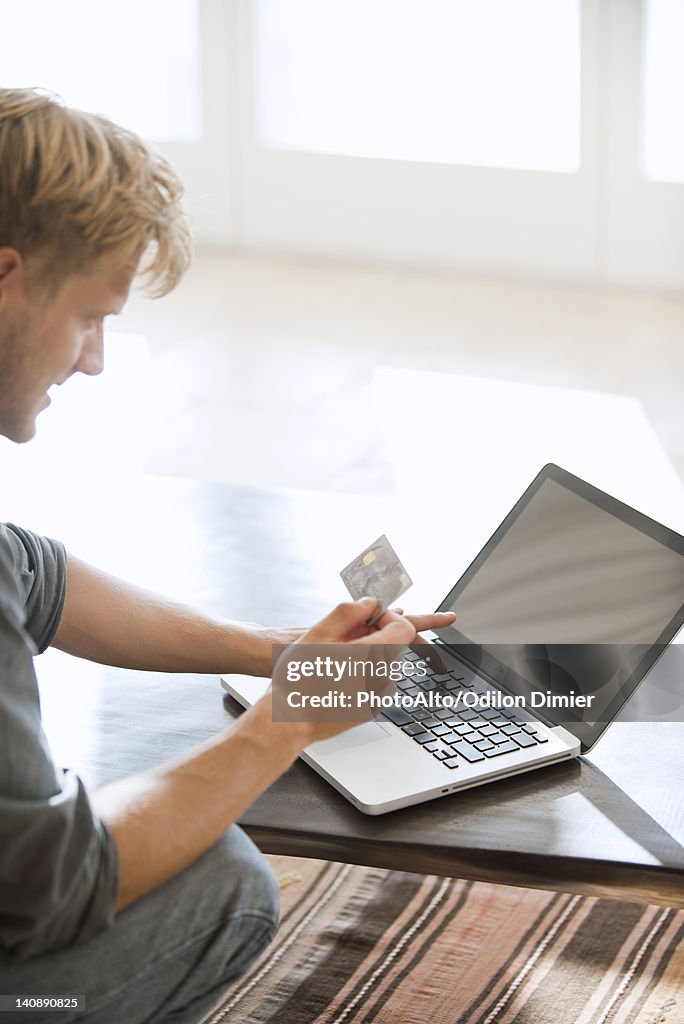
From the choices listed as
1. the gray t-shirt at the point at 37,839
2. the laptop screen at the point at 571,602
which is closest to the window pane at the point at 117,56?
the laptop screen at the point at 571,602

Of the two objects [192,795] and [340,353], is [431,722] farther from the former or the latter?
[340,353]

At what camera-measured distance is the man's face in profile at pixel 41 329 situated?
A: 126 centimetres

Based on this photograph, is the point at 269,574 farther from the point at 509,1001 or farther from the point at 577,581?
the point at 509,1001

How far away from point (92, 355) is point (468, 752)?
54cm

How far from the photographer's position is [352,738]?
56.5 inches

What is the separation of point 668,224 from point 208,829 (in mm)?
3711

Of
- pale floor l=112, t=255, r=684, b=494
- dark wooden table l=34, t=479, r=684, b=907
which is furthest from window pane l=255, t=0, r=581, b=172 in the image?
dark wooden table l=34, t=479, r=684, b=907

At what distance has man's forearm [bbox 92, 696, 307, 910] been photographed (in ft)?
3.92

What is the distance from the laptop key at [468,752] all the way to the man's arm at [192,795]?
142mm

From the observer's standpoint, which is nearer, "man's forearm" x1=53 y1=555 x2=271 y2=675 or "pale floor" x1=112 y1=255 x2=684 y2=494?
"man's forearm" x1=53 y1=555 x2=271 y2=675

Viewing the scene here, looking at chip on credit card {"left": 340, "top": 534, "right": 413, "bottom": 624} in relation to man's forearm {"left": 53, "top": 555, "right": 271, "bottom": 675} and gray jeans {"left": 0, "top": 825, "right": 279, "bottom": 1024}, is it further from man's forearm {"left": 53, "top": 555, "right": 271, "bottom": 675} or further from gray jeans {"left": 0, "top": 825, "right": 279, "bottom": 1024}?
gray jeans {"left": 0, "top": 825, "right": 279, "bottom": 1024}

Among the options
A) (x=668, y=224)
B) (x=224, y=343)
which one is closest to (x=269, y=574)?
(x=224, y=343)

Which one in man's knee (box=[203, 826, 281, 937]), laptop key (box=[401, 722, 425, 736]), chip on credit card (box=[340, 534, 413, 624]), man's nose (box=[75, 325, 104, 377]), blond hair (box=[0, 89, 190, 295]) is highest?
blond hair (box=[0, 89, 190, 295])
